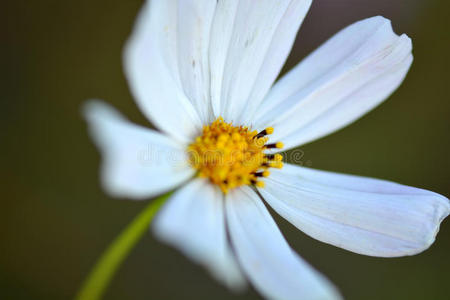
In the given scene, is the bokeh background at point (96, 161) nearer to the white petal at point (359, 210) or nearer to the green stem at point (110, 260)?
the white petal at point (359, 210)

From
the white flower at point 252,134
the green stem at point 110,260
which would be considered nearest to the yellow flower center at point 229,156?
the white flower at point 252,134

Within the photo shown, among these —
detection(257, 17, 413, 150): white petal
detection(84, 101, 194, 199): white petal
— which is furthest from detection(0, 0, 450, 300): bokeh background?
detection(84, 101, 194, 199): white petal

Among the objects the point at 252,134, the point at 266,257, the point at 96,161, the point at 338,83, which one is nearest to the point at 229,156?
the point at 252,134

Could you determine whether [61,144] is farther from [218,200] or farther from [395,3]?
[395,3]

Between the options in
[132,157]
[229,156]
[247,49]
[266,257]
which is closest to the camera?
[132,157]

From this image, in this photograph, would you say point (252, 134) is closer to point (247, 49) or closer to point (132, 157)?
point (247, 49)

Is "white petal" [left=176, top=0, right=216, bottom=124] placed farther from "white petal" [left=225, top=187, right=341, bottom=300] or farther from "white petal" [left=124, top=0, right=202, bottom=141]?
"white petal" [left=225, top=187, right=341, bottom=300]
